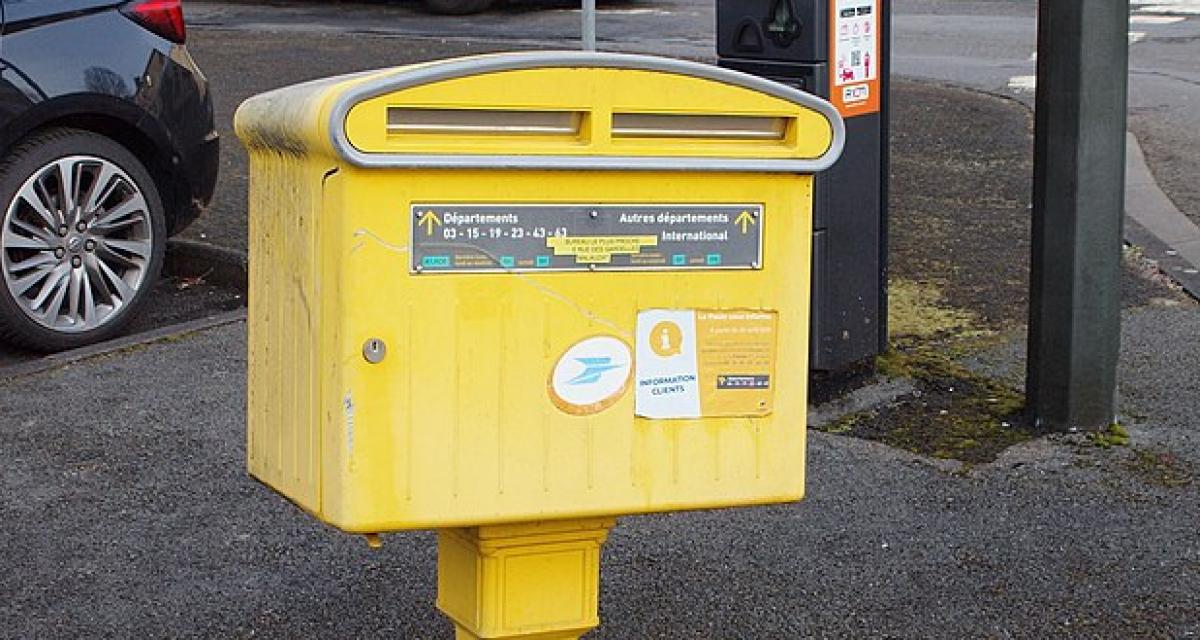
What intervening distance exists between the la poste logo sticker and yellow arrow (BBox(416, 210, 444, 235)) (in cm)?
30

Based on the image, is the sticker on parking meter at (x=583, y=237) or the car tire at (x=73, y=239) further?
the car tire at (x=73, y=239)

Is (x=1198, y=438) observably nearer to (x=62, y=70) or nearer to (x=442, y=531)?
(x=442, y=531)

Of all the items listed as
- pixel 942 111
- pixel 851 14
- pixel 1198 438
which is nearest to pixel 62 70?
pixel 851 14

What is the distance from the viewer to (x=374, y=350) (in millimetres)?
3002

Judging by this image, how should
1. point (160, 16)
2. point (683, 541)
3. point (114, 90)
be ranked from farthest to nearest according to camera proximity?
point (160, 16) → point (114, 90) → point (683, 541)

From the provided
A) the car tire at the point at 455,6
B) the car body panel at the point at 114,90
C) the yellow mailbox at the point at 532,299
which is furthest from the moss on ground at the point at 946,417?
the car tire at the point at 455,6

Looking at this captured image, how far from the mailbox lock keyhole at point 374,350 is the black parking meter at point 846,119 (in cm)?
330

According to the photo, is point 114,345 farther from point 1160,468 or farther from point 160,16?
point 1160,468

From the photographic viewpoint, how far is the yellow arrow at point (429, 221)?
3018 millimetres

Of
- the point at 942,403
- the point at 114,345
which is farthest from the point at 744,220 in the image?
the point at 114,345

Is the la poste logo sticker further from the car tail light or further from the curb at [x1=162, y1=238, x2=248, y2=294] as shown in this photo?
the curb at [x1=162, y1=238, x2=248, y2=294]

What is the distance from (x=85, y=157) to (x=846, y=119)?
2803 mm

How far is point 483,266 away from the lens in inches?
121

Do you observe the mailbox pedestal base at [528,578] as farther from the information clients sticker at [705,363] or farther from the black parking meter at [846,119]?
the black parking meter at [846,119]
